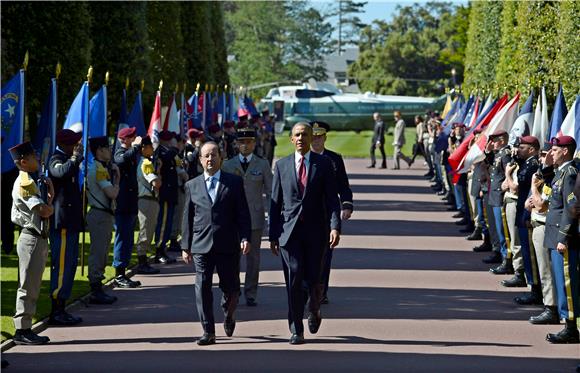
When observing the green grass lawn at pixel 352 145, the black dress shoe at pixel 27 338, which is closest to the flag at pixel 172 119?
the black dress shoe at pixel 27 338

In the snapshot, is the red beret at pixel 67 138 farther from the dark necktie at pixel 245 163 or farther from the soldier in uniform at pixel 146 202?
the soldier in uniform at pixel 146 202

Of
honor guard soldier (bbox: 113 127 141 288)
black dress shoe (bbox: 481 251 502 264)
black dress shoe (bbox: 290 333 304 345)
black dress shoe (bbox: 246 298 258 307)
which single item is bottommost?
black dress shoe (bbox: 481 251 502 264)

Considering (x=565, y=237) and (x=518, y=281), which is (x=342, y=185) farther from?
(x=518, y=281)

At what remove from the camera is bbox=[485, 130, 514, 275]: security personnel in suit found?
18594 mm

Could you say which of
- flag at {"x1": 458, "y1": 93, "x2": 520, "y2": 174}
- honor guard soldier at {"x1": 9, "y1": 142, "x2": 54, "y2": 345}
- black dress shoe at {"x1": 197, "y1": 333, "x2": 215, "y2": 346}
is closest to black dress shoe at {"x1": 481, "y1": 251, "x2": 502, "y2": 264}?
flag at {"x1": 458, "y1": 93, "x2": 520, "y2": 174}

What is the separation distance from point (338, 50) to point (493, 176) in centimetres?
16551

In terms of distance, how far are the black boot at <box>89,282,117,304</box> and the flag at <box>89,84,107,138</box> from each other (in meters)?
2.95

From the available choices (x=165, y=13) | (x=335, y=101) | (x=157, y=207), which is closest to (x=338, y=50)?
(x=335, y=101)

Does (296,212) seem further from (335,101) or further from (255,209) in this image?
(335,101)

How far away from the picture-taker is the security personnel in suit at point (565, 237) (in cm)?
1308

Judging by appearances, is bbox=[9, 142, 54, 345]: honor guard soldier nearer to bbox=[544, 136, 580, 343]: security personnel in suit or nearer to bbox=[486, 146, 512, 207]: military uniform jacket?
bbox=[544, 136, 580, 343]: security personnel in suit

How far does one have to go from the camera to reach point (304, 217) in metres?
13.4

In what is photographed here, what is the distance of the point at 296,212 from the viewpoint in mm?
13461

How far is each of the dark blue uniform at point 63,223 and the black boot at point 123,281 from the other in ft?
9.08
